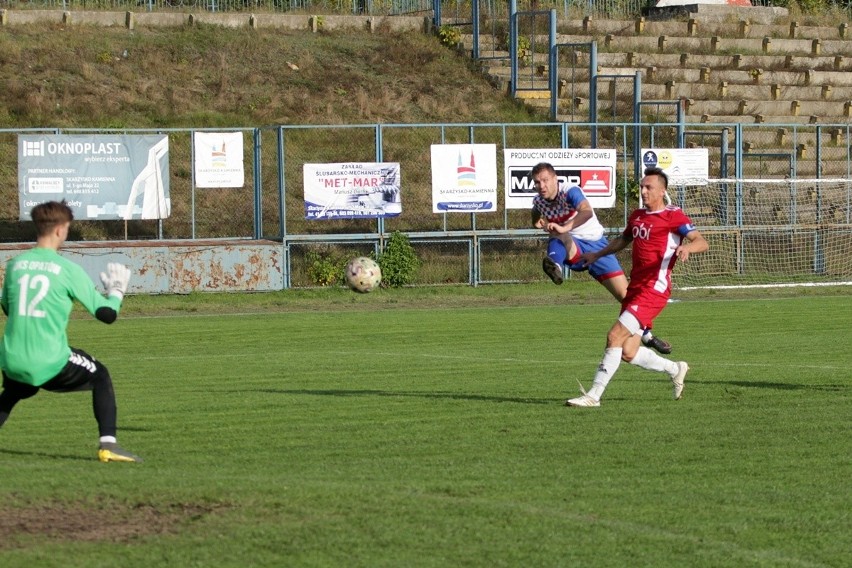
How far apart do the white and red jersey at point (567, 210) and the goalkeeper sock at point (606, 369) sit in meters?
2.04

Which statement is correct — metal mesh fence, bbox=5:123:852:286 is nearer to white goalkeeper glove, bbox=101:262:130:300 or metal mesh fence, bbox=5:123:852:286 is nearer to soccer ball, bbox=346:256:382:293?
soccer ball, bbox=346:256:382:293

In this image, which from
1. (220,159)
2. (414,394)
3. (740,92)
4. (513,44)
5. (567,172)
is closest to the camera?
(414,394)

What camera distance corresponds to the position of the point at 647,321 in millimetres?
11625

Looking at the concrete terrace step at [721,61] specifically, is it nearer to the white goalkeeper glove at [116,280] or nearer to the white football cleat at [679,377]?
the white football cleat at [679,377]

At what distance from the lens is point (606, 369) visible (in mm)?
11422

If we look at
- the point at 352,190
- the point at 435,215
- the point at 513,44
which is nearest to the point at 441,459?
the point at 352,190

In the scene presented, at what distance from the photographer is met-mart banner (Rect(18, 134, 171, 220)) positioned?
78.9 ft

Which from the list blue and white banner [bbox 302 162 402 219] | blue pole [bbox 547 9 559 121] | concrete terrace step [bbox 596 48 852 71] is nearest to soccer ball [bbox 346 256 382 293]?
blue and white banner [bbox 302 162 402 219]

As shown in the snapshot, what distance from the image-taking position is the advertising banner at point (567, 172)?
2644 centimetres

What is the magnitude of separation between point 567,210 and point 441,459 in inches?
189

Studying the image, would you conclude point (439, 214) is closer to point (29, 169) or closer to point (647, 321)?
point (29, 169)

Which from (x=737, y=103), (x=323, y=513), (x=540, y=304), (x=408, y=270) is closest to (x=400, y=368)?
(x=323, y=513)

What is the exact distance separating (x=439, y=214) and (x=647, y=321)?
17316mm

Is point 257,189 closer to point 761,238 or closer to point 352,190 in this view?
point 352,190
